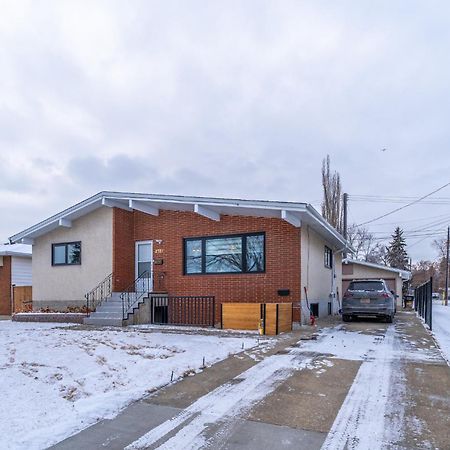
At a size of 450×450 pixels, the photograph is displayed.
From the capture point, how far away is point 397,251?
6216 cm

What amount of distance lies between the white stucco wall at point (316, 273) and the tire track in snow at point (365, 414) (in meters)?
6.37

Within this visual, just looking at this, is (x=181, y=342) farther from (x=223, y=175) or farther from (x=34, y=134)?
(x=223, y=175)

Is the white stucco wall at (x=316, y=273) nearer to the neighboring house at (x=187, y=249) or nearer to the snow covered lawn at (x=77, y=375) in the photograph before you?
the neighboring house at (x=187, y=249)

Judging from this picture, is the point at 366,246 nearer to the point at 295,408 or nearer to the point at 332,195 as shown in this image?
the point at 332,195

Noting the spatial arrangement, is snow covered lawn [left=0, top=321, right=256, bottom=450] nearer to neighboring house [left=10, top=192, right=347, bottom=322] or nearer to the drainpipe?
neighboring house [left=10, top=192, right=347, bottom=322]

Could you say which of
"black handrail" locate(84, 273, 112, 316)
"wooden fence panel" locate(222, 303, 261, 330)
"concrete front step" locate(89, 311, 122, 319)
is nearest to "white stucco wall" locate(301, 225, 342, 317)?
"wooden fence panel" locate(222, 303, 261, 330)

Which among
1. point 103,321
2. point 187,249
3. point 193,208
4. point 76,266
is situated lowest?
point 103,321

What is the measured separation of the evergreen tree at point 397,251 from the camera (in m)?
61.2

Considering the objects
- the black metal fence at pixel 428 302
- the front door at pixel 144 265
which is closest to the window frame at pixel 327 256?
the black metal fence at pixel 428 302

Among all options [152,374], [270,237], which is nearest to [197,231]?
[270,237]

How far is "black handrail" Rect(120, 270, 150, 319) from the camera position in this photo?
44.9ft

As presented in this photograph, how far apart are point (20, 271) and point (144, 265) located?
9.13 meters

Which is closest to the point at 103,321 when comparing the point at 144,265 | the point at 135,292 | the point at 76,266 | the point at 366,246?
the point at 135,292

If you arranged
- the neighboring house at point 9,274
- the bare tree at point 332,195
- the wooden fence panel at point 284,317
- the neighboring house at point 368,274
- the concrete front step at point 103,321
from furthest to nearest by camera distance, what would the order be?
the bare tree at point 332,195
the neighboring house at point 368,274
the neighboring house at point 9,274
the concrete front step at point 103,321
the wooden fence panel at point 284,317
